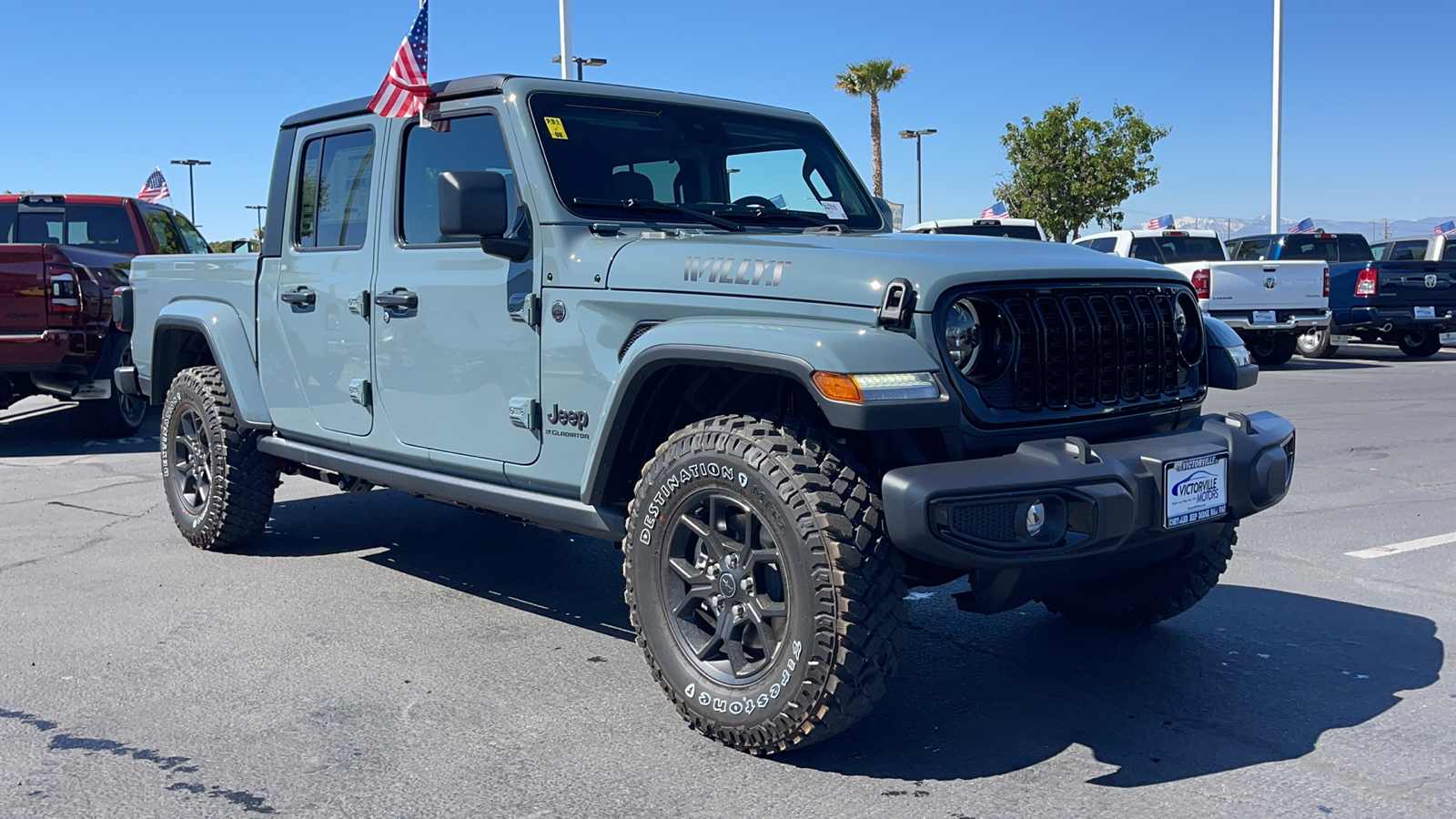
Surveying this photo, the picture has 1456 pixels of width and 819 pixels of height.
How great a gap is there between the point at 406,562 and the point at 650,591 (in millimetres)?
2520

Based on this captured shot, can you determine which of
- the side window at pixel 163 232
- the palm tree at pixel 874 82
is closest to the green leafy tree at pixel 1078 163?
the palm tree at pixel 874 82

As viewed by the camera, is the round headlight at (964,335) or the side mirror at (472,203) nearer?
the round headlight at (964,335)

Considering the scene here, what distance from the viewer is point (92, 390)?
9547 millimetres

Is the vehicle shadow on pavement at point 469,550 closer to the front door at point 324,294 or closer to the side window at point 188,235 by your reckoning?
the front door at point 324,294

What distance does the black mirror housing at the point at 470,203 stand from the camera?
3.90 metres

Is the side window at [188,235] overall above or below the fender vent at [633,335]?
above

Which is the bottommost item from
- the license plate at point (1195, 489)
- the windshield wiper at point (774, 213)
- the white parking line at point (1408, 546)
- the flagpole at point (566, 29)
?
the white parking line at point (1408, 546)

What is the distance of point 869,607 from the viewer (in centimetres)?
318

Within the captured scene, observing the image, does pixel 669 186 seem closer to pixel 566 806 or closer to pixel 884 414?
pixel 884 414

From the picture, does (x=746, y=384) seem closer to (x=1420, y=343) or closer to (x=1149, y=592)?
(x=1149, y=592)

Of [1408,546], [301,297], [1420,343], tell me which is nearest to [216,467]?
[301,297]

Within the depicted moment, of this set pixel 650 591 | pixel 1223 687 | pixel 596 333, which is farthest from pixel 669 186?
pixel 1223 687

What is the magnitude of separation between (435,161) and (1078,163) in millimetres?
33506

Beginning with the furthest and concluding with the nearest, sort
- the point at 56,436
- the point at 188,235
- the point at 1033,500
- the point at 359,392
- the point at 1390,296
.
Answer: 1. the point at 1390,296
2. the point at 188,235
3. the point at 56,436
4. the point at 359,392
5. the point at 1033,500
